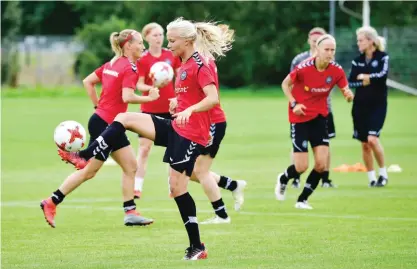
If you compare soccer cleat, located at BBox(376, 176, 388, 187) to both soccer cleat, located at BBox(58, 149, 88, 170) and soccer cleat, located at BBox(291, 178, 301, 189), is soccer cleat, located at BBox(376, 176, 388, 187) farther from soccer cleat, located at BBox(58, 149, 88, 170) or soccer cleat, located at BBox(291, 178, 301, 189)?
soccer cleat, located at BBox(58, 149, 88, 170)

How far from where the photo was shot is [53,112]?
37.7 meters

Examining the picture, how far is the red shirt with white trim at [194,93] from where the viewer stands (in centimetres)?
943

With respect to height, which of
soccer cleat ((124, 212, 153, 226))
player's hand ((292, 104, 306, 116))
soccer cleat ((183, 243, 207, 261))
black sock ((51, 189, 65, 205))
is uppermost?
player's hand ((292, 104, 306, 116))

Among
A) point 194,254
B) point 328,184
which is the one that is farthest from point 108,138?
point 328,184

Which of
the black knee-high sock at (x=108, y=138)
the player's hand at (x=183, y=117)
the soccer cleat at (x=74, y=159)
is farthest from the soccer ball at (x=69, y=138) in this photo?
the player's hand at (x=183, y=117)

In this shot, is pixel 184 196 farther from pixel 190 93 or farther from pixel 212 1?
pixel 212 1

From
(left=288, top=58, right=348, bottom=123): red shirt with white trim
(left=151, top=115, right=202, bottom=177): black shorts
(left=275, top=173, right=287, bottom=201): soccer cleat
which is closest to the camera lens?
(left=151, top=115, right=202, bottom=177): black shorts

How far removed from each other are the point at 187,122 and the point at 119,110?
306 centimetres

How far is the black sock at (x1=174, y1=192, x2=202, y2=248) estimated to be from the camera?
9273mm

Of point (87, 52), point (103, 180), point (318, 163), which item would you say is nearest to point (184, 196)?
point (318, 163)

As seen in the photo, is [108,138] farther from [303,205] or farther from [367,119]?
[367,119]

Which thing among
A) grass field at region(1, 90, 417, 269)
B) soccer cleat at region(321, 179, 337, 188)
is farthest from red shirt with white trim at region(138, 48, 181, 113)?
soccer cleat at region(321, 179, 337, 188)

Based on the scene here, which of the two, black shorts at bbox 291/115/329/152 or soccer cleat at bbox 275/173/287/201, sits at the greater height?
black shorts at bbox 291/115/329/152

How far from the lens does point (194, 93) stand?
380 inches
